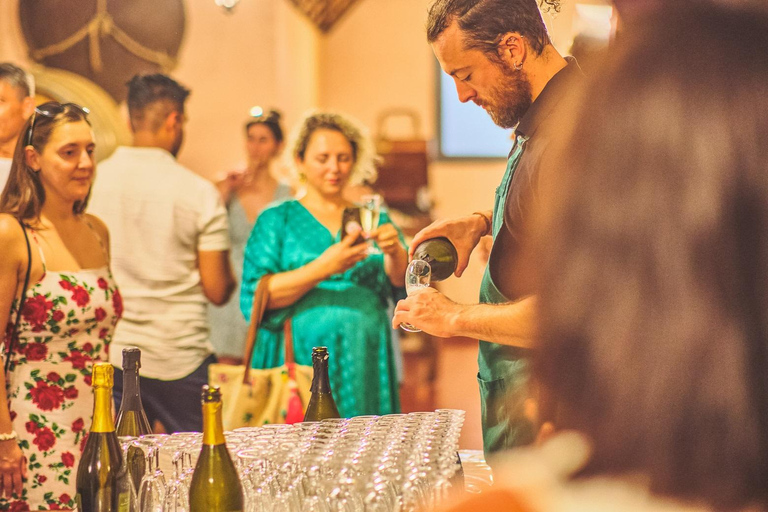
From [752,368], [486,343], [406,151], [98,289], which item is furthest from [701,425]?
[406,151]

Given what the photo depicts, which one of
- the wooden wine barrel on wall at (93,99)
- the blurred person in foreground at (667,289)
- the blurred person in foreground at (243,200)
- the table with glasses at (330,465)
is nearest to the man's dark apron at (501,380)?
the table with glasses at (330,465)

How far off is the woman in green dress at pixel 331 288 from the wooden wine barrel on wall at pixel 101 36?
1.87m

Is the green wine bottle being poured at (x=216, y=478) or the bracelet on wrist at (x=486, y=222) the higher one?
the bracelet on wrist at (x=486, y=222)

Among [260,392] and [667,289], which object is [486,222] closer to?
[260,392]

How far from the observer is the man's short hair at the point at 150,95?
305 cm

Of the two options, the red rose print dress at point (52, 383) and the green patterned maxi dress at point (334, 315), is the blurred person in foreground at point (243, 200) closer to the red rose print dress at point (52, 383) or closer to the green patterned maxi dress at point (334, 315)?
the green patterned maxi dress at point (334, 315)

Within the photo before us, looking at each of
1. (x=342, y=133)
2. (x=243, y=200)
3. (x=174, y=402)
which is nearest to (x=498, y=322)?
(x=342, y=133)

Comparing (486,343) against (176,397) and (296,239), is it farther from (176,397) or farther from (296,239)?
(176,397)

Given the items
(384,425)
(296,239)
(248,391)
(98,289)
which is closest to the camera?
(384,425)

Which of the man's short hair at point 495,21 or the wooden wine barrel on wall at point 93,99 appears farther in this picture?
the wooden wine barrel on wall at point 93,99

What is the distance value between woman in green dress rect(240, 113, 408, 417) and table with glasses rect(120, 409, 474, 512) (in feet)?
4.32

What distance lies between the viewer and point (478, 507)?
71cm

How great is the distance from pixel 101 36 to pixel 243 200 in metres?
1.26

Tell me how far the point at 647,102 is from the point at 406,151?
6603mm
